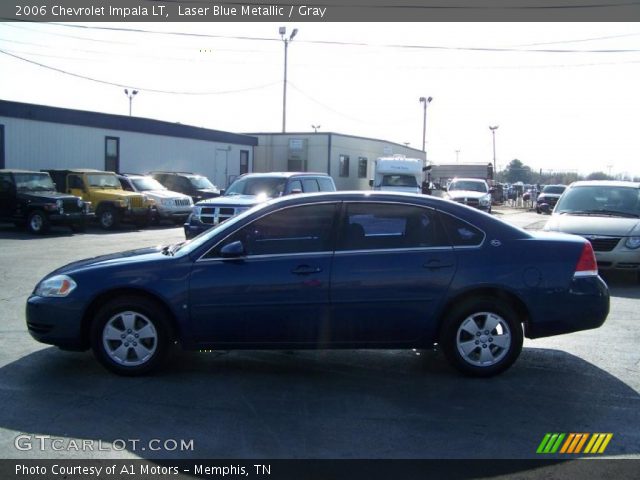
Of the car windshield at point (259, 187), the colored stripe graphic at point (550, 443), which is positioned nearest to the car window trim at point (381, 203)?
the colored stripe graphic at point (550, 443)

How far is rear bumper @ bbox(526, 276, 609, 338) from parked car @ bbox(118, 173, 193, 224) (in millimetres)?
18628

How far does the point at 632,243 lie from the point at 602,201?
5.61 ft

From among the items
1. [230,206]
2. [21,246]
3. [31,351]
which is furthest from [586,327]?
[21,246]

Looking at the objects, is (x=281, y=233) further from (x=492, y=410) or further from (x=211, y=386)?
(x=492, y=410)

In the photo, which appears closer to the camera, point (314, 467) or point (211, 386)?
point (314, 467)

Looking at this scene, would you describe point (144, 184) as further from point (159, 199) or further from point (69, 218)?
point (69, 218)

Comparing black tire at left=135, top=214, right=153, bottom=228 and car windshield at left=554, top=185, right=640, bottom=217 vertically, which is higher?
car windshield at left=554, top=185, right=640, bottom=217

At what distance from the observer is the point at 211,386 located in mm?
5645

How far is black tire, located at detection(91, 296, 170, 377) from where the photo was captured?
577cm

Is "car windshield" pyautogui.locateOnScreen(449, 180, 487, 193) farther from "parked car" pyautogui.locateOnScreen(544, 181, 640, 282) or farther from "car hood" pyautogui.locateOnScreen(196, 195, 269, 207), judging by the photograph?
"car hood" pyautogui.locateOnScreen(196, 195, 269, 207)

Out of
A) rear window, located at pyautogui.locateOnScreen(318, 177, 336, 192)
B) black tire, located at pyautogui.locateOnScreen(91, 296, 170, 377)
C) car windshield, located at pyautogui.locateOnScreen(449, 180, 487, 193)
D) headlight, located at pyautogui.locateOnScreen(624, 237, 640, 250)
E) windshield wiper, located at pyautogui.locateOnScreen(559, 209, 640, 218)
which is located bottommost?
black tire, located at pyautogui.locateOnScreen(91, 296, 170, 377)

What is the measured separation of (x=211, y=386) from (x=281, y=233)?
4.77 feet

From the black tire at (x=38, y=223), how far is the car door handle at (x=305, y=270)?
1547 cm

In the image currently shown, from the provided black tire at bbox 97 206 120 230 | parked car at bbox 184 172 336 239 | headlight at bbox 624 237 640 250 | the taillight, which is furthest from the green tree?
the taillight
